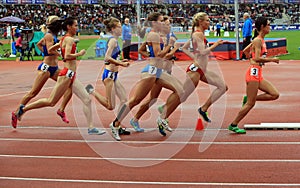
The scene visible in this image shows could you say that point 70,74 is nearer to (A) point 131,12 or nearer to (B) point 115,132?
(B) point 115,132

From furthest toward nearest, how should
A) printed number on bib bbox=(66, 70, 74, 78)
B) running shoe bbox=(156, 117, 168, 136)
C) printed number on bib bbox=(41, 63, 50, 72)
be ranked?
printed number on bib bbox=(41, 63, 50, 72)
printed number on bib bbox=(66, 70, 74, 78)
running shoe bbox=(156, 117, 168, 136)

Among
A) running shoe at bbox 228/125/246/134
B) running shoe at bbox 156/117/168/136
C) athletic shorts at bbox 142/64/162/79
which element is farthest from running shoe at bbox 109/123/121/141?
running shoe at bbox 228/125/246/134

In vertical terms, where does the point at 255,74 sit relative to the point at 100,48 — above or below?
above

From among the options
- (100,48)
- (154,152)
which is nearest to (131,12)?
(100,48)

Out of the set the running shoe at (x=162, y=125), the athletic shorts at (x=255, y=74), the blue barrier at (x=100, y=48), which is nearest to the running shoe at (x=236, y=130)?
the athletic shorts at (x=255, y=74)

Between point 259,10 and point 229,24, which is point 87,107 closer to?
point 229,24

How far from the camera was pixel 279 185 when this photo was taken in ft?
23.4

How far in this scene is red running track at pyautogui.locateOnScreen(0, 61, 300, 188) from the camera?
763 centimetres

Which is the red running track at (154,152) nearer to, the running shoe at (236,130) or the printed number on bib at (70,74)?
the running shoe at (236,130)

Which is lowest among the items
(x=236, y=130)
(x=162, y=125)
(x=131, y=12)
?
(x=131, y=12)

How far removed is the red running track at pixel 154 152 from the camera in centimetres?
763

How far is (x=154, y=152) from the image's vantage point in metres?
9.34

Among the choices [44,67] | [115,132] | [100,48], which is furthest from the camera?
[100,48]

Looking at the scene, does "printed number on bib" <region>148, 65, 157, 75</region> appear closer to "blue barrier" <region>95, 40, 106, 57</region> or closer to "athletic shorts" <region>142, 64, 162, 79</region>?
A: "athletic shorts" <region>142, 64, 162, 79</region>
